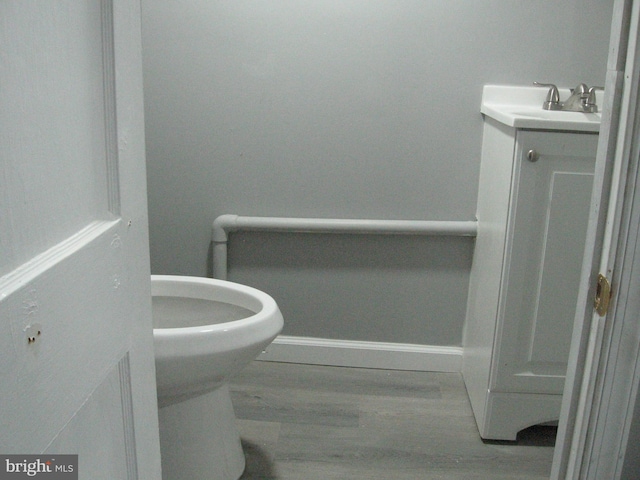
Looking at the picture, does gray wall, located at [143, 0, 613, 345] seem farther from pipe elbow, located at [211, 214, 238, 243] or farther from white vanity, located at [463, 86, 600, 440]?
white vanity, located at [463, 86, 600, 440]

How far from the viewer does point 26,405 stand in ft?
1.59

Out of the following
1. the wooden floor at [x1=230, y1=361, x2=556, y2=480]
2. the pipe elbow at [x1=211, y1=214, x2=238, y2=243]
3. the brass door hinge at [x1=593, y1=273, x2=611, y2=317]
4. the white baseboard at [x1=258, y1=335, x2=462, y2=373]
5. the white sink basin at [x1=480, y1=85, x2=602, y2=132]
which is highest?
the white sink basin at [x1=480, y1=85, x2=602, y2=132]

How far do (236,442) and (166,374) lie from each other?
385mm

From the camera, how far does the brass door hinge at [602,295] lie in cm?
72

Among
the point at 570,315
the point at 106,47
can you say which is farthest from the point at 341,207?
the point at 106,47

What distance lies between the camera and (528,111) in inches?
74.1

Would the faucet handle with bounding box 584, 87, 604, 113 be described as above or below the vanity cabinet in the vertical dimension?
above

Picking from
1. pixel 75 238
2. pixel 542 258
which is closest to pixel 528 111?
→ pixel 542 258

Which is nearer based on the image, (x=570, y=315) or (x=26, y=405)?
(x=26, y=405)

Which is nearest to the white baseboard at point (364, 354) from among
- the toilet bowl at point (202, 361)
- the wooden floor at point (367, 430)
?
the wooden floor at point (367, 430)

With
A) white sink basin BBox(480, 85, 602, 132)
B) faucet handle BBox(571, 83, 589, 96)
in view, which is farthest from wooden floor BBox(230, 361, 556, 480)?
faucet handle BBox(571, 83, 589, 96)

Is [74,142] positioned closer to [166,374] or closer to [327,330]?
[166,374]

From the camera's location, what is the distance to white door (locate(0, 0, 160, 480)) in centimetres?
47

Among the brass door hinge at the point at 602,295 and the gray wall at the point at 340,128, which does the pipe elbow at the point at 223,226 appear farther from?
the brass door hinge at the point at 602,295
